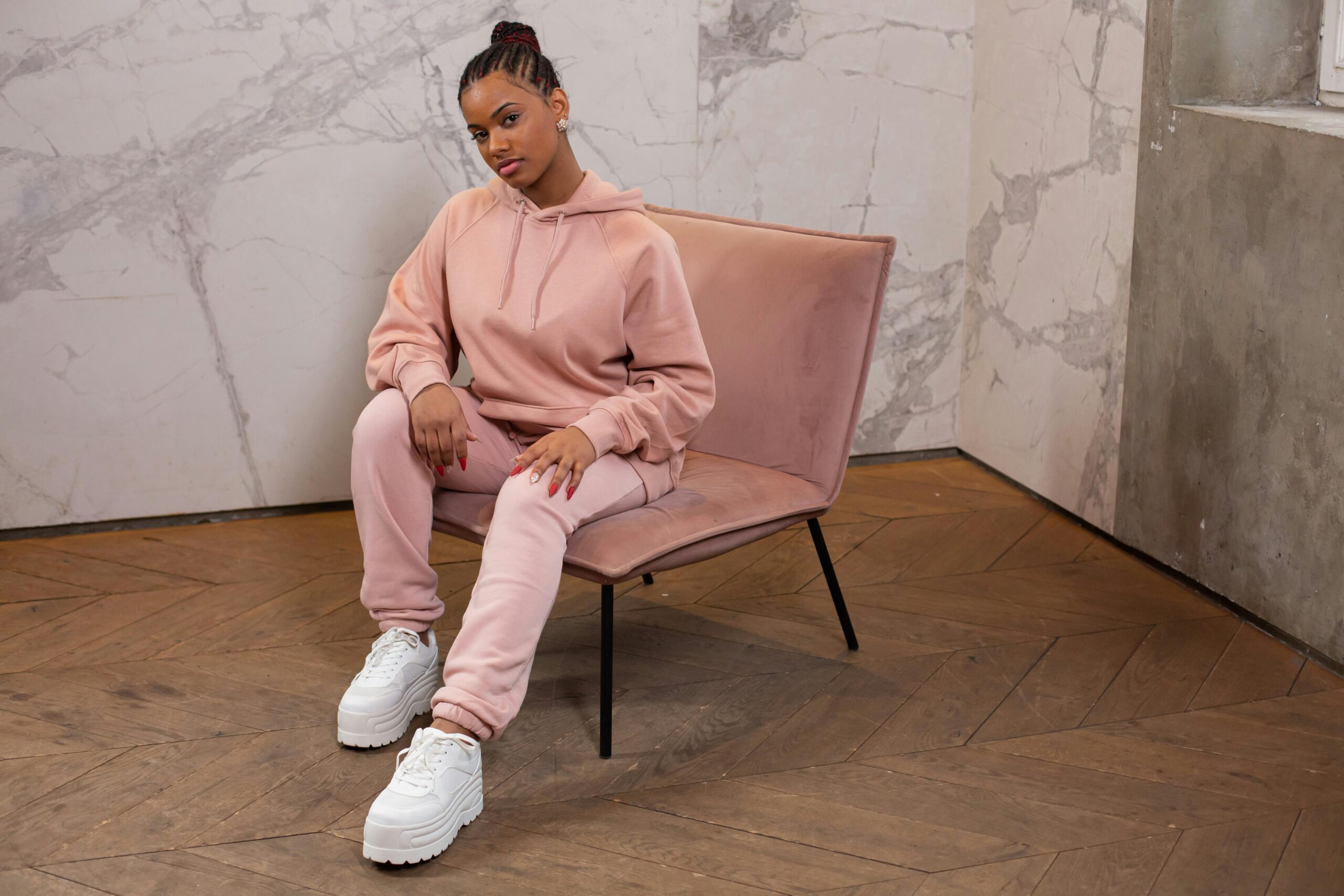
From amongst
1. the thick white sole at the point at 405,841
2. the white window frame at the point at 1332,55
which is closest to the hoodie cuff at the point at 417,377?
the thick white sole at the point at 405,841

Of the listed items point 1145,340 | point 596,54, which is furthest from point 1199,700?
point 596,54

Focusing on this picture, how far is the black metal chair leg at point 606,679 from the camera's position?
165cm

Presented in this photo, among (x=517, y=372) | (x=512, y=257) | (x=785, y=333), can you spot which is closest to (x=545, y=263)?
(x=512, y=257)

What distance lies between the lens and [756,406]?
1.95 meters

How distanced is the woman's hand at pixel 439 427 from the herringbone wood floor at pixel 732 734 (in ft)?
1.33

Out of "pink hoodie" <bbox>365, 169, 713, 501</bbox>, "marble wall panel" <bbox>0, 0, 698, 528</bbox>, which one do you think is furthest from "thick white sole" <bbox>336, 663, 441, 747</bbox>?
"marble wall panel" <bbox>0, 0, 698, 528</bbox>

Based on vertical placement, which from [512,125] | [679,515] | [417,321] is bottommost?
[679,515]

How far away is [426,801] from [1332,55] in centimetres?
183

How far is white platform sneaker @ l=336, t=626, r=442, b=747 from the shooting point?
1.71m

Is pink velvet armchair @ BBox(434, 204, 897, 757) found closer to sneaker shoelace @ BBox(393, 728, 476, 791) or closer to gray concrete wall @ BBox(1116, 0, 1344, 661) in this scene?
sneaker shoelace @ BBox(393, 728, 476, 791)

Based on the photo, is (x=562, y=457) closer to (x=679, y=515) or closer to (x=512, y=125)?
(x=679, y=515)

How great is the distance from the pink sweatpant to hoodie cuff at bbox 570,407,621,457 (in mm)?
28

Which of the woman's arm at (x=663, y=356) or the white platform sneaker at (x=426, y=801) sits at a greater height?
the woman's arm at (x=663, y=356)

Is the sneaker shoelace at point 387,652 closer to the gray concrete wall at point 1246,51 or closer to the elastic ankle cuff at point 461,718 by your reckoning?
the elastic ankle cuff at point 461,718
